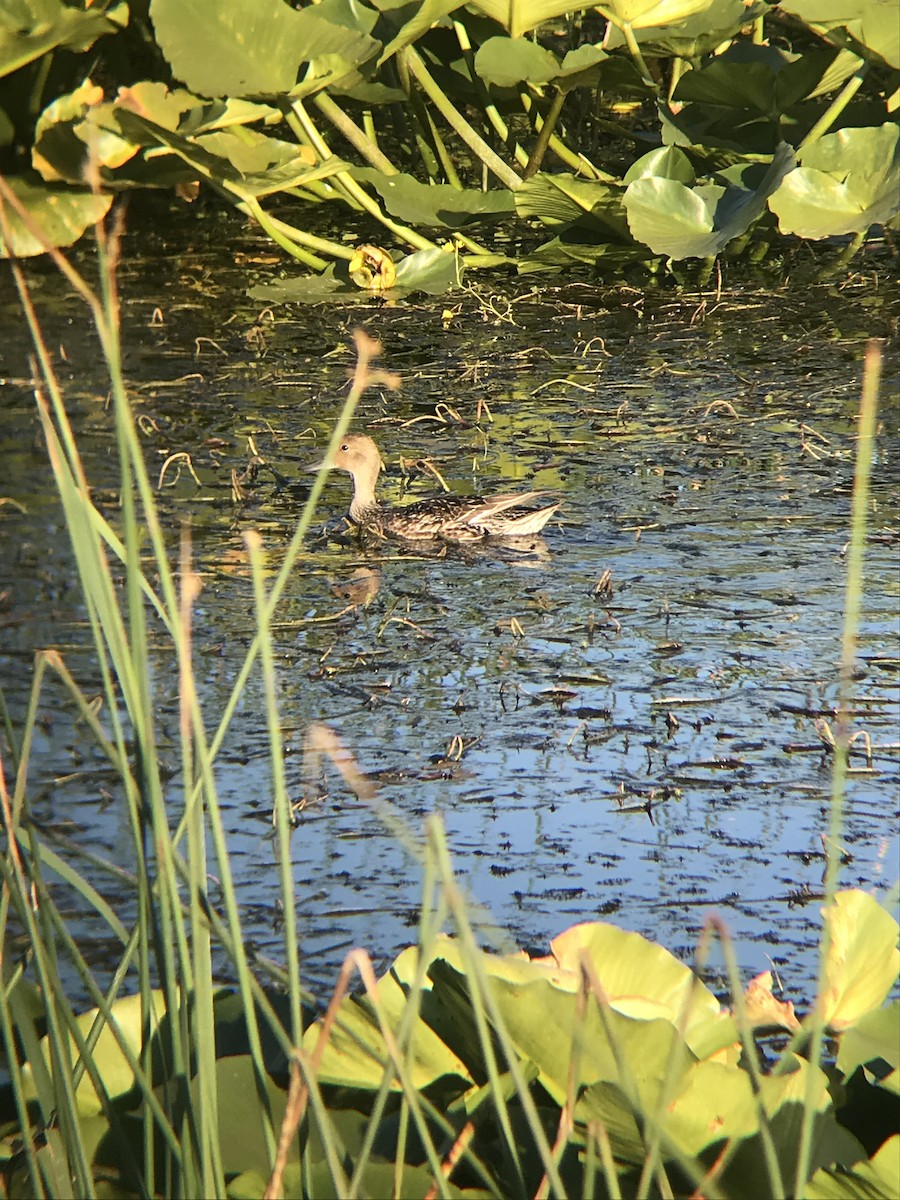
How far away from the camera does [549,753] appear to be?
10.4 feet

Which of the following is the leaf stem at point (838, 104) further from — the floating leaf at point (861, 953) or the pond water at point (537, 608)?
the floating leaf at point (861, 953)

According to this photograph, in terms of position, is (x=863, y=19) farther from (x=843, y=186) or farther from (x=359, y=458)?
(x=359, y=458)

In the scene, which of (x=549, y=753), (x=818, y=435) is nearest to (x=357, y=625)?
(x=549, y=753)

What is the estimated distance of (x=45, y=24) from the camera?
6.44m

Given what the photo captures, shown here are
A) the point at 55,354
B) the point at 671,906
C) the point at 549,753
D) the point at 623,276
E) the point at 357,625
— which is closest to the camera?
the point at 671,906

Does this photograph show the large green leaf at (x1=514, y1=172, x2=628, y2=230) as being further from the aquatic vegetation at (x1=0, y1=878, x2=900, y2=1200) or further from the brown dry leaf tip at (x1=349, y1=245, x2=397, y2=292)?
the aquatic vegetation at (x1=0, y1=878, x2=900, y2=1200)

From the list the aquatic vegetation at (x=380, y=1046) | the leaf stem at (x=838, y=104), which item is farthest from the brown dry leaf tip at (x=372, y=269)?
the aquatic vegetation at (x=380, y=1046)

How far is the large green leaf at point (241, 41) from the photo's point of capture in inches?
221

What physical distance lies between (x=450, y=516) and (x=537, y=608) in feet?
1.58

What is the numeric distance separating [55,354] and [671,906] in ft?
13.5

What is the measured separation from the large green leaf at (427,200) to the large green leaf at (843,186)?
111 cm

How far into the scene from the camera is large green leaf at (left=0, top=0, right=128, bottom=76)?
251 inches

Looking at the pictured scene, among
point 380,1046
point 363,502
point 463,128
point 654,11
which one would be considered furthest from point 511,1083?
point 463,128

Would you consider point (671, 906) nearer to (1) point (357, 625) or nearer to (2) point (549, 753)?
(2) point (549, 753)
